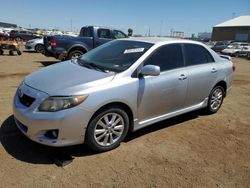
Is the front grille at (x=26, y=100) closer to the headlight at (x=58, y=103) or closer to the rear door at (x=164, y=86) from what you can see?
the headlight at (x=58, y=103)

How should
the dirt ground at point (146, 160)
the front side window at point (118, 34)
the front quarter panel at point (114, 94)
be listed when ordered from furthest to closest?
1. the front side window at point (118, 34)
2. the front quarter panel at point (114, 94)
3. the dirt ground at point (146, 160)

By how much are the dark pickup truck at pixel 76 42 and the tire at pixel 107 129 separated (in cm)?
819

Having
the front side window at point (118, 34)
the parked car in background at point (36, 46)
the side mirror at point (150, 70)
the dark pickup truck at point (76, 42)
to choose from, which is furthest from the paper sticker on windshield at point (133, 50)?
the parked car in background at point (36, 46)

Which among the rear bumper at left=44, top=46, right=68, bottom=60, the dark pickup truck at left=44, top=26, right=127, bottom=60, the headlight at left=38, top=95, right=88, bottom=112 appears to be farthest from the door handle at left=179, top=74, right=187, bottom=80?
the rear bumper at left=44, top=46, right=68, bottom=60

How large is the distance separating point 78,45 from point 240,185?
9.68 metres

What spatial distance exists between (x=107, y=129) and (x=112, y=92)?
0.55 meters

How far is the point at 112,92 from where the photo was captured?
3768mm

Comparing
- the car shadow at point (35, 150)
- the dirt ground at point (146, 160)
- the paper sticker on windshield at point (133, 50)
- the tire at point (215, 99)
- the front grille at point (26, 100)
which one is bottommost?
the dirt ground at point (146, 160)

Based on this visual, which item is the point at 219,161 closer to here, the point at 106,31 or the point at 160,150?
Result: the point at 160,150

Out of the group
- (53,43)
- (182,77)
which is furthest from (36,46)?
(182,77)

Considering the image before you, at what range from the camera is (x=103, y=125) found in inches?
153

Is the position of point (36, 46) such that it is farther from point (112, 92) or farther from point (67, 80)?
point (112, 92)

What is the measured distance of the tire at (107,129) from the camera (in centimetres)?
375

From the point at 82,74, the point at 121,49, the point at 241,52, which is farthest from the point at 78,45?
the point at 241,52
